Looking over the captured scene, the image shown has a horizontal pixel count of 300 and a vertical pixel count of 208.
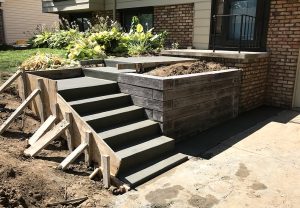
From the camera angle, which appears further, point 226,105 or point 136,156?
point 226,105

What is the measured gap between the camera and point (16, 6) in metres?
19.7

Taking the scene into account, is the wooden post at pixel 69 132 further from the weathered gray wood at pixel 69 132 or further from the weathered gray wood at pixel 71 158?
the weathered gray wood at pixel 71 158

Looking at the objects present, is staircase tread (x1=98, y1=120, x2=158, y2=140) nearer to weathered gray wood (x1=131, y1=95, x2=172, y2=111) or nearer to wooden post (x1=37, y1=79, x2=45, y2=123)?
weathered gray wood (x1=131, y1=95, x2=172, y2=111)

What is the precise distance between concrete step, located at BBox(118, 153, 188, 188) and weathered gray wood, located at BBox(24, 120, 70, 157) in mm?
1147

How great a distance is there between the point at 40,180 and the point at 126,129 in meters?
1.45

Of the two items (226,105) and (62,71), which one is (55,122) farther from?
(226,105)

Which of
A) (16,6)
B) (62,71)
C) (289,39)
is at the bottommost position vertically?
(62,71)

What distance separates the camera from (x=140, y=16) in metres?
10.4

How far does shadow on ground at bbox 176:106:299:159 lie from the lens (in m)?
4.79

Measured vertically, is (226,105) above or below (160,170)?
above

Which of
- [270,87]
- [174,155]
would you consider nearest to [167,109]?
[174,155]

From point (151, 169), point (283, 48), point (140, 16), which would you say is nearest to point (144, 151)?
point (151, 169)

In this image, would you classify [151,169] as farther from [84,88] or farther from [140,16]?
[140,16]

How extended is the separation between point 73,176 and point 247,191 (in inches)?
87.3
